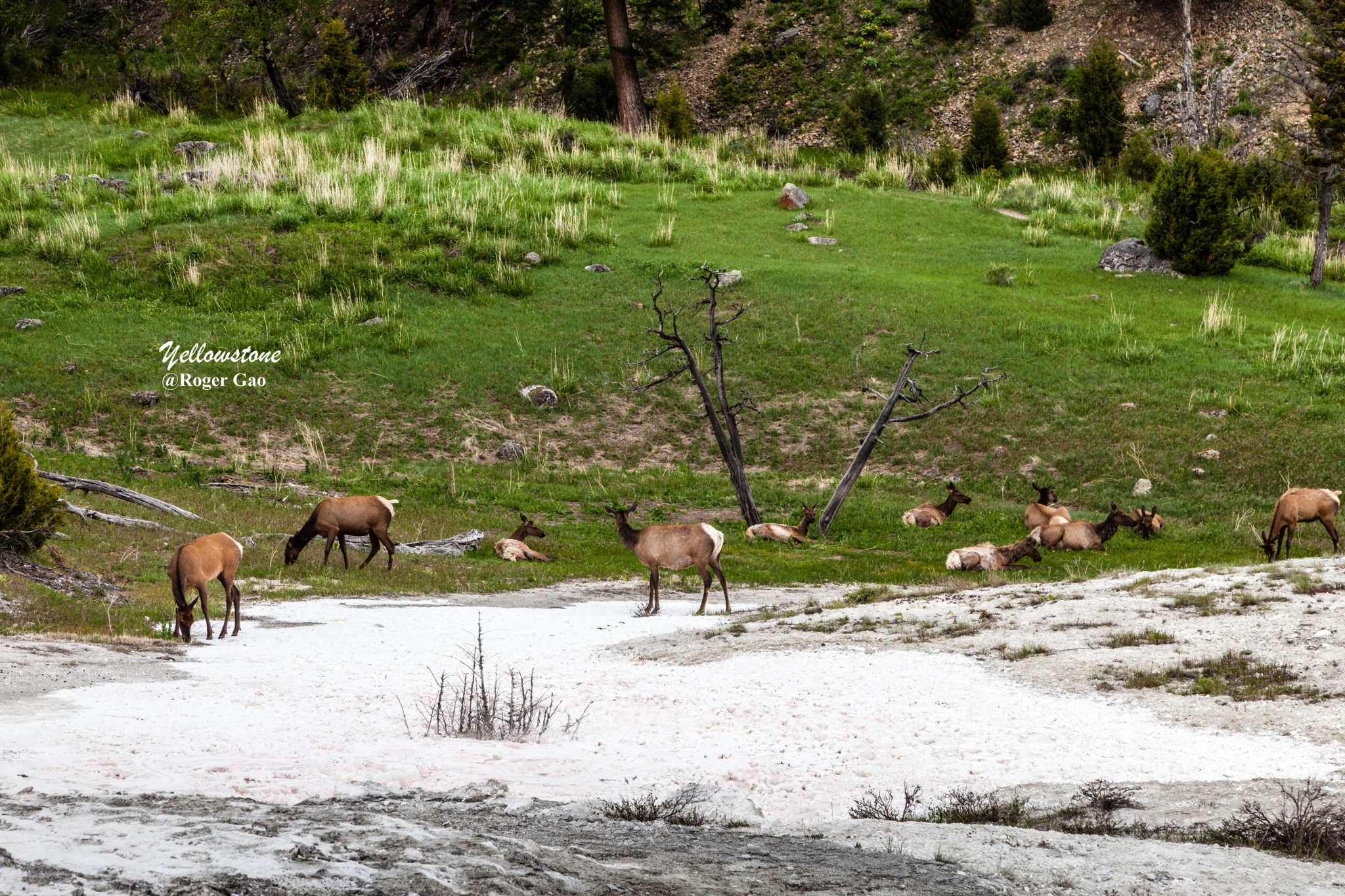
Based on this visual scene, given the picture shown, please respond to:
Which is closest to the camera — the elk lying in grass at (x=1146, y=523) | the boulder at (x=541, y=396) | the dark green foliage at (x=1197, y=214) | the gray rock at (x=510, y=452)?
the elk lying in grass at (x=1146, y=523)

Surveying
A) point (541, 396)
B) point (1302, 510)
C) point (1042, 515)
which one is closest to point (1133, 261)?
point (1042, 515)

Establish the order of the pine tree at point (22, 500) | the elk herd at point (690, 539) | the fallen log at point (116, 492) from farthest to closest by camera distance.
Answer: the fallen log at point (116, 492) → the pine tree at point (22, 500) → the elk herd at point (690, 539)

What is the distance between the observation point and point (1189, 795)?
632 centimetres

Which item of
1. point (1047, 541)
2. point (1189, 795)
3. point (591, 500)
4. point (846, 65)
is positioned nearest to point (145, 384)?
point (591, 500)

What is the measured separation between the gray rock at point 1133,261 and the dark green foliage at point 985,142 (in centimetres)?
1235

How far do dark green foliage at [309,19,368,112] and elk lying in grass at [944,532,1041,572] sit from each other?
37.7 m

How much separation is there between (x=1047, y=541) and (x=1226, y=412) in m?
9.11

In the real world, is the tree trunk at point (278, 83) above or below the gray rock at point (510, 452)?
above

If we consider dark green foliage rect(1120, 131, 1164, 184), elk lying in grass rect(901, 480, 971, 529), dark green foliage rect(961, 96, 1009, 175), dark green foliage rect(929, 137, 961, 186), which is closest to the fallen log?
elk lying in grass rect(901, 480, 971, 529)

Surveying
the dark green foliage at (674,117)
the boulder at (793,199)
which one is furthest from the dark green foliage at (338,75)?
the boulder at (793,199)

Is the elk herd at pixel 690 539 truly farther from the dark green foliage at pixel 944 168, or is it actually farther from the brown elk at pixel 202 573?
the dark green foliage at pixel 944 168

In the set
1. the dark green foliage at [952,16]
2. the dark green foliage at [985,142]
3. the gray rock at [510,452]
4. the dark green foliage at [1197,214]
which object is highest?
the dark green foliage at [952,16]

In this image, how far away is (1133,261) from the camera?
3419 cm

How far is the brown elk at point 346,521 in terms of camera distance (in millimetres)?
Answer: 16000
